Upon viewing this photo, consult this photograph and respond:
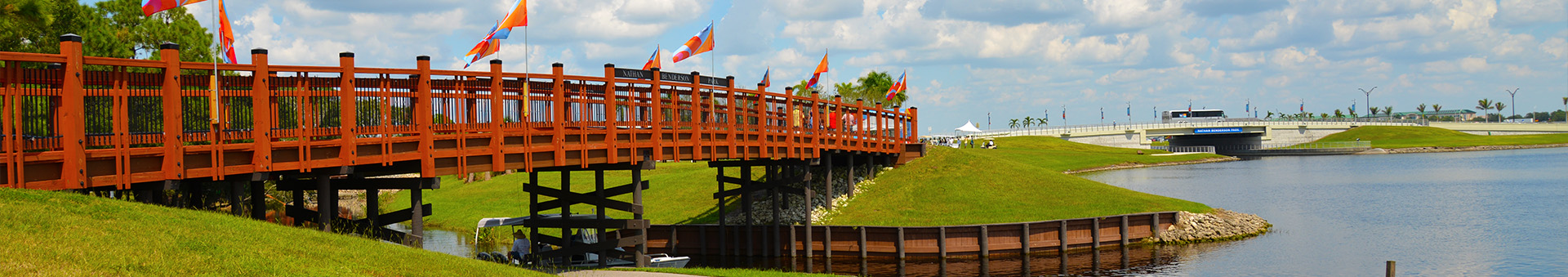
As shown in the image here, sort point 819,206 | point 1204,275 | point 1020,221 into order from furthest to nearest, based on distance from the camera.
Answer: point 819,206 < point 1020,221 < point 1204,275

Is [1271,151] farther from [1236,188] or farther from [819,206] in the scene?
[819,206]

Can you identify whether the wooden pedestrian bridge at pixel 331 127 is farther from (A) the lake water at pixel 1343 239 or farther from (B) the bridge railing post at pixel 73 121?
(A) the lake water at pixel 1343 239

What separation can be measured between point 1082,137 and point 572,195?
6075 inches

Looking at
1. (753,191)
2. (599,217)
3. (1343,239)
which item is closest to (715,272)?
(599,217)

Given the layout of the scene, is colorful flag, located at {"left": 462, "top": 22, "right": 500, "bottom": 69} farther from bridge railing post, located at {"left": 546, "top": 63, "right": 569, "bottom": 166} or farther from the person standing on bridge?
the person standing on bridge

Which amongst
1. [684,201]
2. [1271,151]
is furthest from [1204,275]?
[1271,151]

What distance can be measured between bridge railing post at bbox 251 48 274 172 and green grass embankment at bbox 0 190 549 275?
1.12 meters

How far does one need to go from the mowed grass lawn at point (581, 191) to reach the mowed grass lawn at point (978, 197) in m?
7.04

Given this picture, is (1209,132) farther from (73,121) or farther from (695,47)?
(73,121)

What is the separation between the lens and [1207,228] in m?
40.7

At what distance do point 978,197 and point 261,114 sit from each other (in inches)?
1125

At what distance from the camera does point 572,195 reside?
27281 mm

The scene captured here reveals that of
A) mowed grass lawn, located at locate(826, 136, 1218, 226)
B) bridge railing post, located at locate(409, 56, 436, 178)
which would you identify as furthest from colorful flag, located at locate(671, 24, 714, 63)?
bridge railing post, located at locate(409, 56, 436, 178)

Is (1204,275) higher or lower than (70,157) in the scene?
lower
